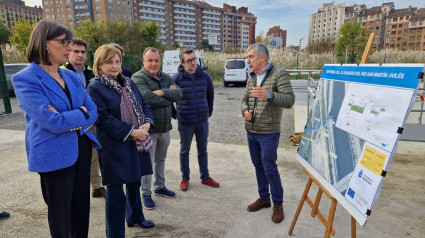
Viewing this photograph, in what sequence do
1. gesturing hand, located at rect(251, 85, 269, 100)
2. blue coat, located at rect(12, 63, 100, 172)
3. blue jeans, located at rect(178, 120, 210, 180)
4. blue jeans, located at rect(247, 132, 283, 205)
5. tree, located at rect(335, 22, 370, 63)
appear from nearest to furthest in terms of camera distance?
blue coat, located at rect(12, 63, 100, 172), gesturing hand, located at rect(251, 85, 269, 100), blue jeans, located at rect(247, 132, 283, 205), blue jeans, located at rect(178, 120, 210, 180), tree, located at rect(335, 22, 370, 63)

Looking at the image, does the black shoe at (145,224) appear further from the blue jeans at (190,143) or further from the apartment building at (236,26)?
the apartment building at (236,26)

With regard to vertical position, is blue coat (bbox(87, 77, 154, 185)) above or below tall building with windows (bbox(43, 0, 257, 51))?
below

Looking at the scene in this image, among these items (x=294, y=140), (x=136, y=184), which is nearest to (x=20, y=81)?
(x=136, y=184)

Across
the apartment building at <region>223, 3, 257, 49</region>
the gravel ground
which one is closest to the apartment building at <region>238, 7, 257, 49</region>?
the apartment building at <region>223, 3, 257, 49</region>

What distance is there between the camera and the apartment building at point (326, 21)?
104062 mm

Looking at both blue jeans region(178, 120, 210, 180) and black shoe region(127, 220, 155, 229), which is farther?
blue jeans region(178, 120, 210, 180)

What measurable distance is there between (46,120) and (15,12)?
130 m

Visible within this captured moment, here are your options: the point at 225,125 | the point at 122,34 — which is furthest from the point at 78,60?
the point at 122,34

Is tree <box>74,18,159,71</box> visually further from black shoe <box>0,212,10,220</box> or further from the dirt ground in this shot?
black shoe <box>0,212,10,220</box>

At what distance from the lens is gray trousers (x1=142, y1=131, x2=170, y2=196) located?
3.13 meters

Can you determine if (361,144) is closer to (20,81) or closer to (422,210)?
(422,210)

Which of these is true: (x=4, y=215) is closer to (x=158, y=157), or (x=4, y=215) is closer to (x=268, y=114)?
(x=158, y=157)

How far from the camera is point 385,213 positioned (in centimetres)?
292

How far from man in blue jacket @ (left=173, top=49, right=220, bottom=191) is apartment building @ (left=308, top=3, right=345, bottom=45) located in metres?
109
